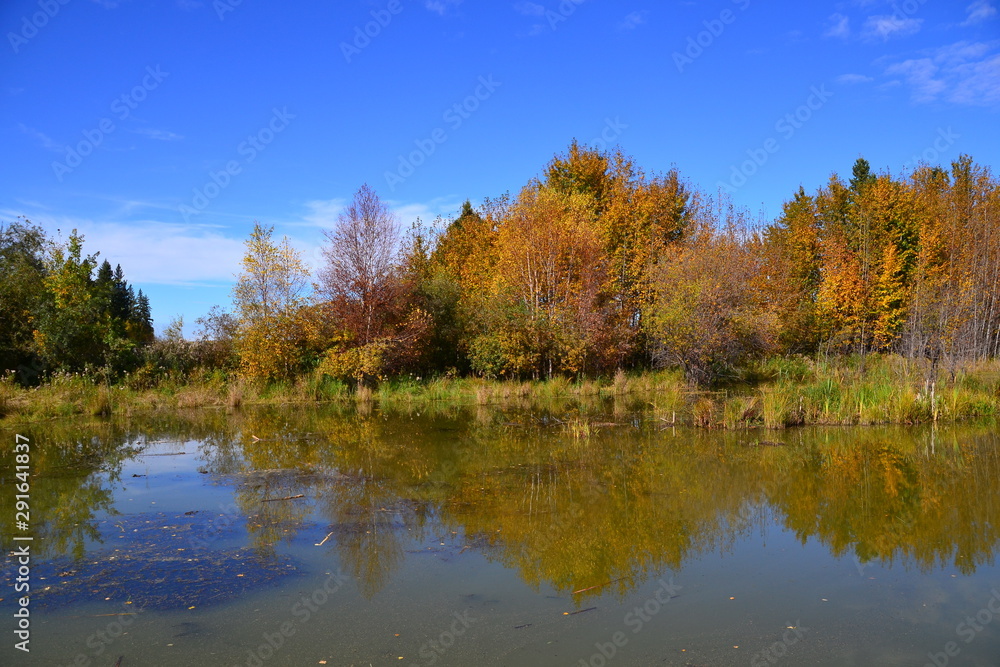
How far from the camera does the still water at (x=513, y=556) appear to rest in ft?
15.2

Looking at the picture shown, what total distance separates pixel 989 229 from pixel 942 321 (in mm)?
12342

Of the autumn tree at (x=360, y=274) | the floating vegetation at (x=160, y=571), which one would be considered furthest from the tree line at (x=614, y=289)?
the floating vegetation at (x=160, y=571)

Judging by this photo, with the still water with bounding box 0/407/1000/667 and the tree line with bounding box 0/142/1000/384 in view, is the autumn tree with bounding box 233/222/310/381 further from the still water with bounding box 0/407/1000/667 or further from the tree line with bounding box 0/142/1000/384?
the still water with bounding box 0/407/1000/667

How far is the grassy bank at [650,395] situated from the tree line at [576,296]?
0.89m

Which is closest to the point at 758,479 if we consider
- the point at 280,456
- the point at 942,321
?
the point at 280,456

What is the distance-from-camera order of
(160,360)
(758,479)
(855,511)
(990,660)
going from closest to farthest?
(990,660), (855,511), (758,479), (160,360)

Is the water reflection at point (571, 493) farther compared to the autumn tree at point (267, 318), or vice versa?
the autumn tree at point (267, 318)

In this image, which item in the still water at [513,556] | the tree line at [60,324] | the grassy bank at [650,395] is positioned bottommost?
the still water at [513,556]

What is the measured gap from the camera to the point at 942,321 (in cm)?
1820

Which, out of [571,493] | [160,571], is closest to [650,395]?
[571,493]

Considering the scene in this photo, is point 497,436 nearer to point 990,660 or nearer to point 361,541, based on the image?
point 361,541

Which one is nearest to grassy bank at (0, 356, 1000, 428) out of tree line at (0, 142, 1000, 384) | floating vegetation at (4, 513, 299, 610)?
tree line at (0, 142, 1000, 384)

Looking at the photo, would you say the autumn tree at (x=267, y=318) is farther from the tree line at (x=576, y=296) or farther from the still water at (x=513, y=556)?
the still water at (x=513, y=556)

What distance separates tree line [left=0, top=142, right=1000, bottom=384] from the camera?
21.7m
